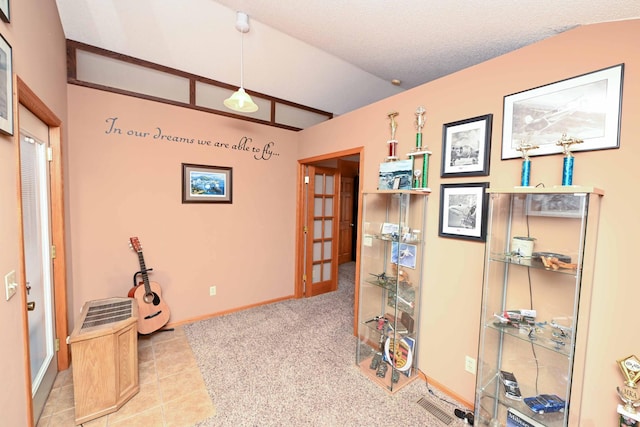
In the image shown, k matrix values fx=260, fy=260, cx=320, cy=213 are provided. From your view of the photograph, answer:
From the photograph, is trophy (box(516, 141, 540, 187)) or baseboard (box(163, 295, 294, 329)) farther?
baseboard (box(163, 295, 294, 329))

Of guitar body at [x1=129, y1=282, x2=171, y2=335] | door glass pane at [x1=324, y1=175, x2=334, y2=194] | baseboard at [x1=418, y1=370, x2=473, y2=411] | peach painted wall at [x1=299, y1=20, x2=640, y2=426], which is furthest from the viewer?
door glass pane at [x1=324, y1=175, x2=334, y2=194]

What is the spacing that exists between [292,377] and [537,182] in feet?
7.47

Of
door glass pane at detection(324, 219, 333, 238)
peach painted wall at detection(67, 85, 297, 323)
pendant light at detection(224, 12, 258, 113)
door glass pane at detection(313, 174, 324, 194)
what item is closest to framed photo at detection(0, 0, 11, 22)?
pendant light at detection(224, 12, 258, 113)

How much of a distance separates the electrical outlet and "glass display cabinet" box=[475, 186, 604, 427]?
17 centimetres

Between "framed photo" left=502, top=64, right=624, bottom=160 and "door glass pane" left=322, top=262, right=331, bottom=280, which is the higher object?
"framed photo" left=502, top=64, right=624, bottom=160

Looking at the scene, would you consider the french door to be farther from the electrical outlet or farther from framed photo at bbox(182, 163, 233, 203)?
the electrical outlet

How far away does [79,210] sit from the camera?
2.47m

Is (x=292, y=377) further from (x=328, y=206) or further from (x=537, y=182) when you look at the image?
(x=328, y=206)

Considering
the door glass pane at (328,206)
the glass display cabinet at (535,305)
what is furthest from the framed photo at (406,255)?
the door glass pane at (328,206)

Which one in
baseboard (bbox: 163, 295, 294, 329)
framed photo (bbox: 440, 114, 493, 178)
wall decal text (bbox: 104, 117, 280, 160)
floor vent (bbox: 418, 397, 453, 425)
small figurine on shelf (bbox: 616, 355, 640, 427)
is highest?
wall decal text (bbox: 104, 117, 280, 160)

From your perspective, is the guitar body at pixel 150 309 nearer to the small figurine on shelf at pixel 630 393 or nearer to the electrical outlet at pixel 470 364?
the electrical outlet at pixel 470 364

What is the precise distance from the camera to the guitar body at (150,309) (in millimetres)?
2604

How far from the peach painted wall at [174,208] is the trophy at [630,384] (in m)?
3.27

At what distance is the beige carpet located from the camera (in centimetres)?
181
